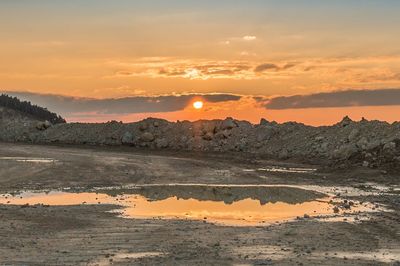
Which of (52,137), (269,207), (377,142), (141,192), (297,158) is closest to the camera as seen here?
(269,207)

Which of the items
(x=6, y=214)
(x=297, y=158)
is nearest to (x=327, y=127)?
(x=297, y=158)

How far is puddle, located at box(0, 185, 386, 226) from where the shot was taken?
14.0 m

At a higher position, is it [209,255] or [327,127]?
[327,127]

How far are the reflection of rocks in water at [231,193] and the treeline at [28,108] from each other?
49.8 meters

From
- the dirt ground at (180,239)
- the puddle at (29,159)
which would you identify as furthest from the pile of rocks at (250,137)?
the puddle at (29,159)

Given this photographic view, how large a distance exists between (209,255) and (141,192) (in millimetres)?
8871

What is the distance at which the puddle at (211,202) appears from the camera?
1405cm

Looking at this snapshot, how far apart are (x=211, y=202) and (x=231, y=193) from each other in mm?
1922

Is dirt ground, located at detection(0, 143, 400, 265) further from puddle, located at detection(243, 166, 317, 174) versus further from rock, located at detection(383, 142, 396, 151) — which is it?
rock, located at detection(383, 142, 396, 151)

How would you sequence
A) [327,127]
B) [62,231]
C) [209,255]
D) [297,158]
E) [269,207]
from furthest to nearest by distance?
[327,127] → [297,158] → [269,207] → [62,231] → [209,255]

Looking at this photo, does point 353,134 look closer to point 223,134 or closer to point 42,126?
point 223,134

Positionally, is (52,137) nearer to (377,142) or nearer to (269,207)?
(377,142)

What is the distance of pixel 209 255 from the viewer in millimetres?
9648

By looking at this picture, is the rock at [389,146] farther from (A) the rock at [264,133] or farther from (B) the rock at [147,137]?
(B) the rock at [147,137]
